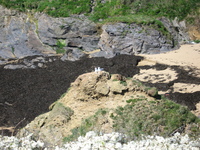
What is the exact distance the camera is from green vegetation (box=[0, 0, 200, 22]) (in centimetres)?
2255

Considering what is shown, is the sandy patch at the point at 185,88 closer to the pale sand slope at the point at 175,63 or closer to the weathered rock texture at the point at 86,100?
the pale sand slope at the point at 175,63

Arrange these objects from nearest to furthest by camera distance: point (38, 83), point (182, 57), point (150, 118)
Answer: point (150, 118)
point (38, 83)
point (182, 57)

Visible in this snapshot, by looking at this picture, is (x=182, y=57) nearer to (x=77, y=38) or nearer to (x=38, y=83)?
(x=77, y=38)

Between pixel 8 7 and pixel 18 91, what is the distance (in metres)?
13.4

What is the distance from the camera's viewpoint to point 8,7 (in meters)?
22.9

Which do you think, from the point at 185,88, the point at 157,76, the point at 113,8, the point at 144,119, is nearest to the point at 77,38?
the point at 113,8

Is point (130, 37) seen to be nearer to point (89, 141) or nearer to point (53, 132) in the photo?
point (53, 132)

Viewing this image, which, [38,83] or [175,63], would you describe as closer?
[38,83]

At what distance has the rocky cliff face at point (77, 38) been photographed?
18.2 m

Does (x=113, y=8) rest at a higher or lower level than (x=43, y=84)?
higher

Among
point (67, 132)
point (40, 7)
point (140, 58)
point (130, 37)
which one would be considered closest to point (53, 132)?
point (67, 132)

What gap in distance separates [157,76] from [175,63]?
2.18m

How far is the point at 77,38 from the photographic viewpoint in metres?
19.8

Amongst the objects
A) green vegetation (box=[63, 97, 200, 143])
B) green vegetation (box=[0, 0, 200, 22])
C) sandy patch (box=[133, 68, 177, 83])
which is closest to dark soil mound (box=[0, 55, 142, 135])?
sandy patch (box=[133, 68, 177, 83])
